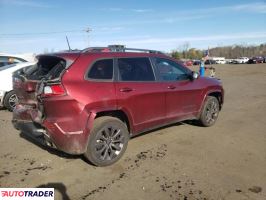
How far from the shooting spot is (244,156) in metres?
5.15

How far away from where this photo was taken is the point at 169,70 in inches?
236

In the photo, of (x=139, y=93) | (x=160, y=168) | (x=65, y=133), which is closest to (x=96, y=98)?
(x=65, y=133)

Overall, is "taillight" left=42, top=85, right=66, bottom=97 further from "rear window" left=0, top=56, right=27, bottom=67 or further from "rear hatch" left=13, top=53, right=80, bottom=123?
"rear window" left=0, top=56, right=27, bottom=67

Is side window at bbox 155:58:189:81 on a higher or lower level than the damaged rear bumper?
higher

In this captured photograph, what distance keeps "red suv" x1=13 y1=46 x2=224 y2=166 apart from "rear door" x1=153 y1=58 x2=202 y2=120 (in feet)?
0.07

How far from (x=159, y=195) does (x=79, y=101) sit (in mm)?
1696

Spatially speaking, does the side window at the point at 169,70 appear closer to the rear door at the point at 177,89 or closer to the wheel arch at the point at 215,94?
the rear door at the point at 177,89

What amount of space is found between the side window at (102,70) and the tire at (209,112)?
2.88 metres

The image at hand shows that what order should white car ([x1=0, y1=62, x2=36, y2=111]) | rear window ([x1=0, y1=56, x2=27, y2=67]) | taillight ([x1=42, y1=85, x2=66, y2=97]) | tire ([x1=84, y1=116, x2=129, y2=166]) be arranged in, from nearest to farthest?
taillight ([x1=42, y1=85, x2=66, y2=97]) → tire ([x1=84, y1=116, x2=129, y2=166]) → white car ([x1=0, y1=62, x2=36, y2=111]) → rear window ([x1=0, y1=56, x2=27, y2=67])

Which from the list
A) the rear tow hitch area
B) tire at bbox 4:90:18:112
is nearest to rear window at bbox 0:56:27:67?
tire at bbox 4:90:18:112

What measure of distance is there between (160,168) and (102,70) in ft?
5.84

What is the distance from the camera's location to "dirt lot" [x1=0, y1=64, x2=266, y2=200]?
393 centimetres

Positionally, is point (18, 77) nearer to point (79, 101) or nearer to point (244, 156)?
point (79, 101)

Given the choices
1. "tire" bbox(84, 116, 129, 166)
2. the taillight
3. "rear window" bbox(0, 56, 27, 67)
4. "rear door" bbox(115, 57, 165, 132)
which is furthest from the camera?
"rear window" bbox(0, 56, 27, 67)
